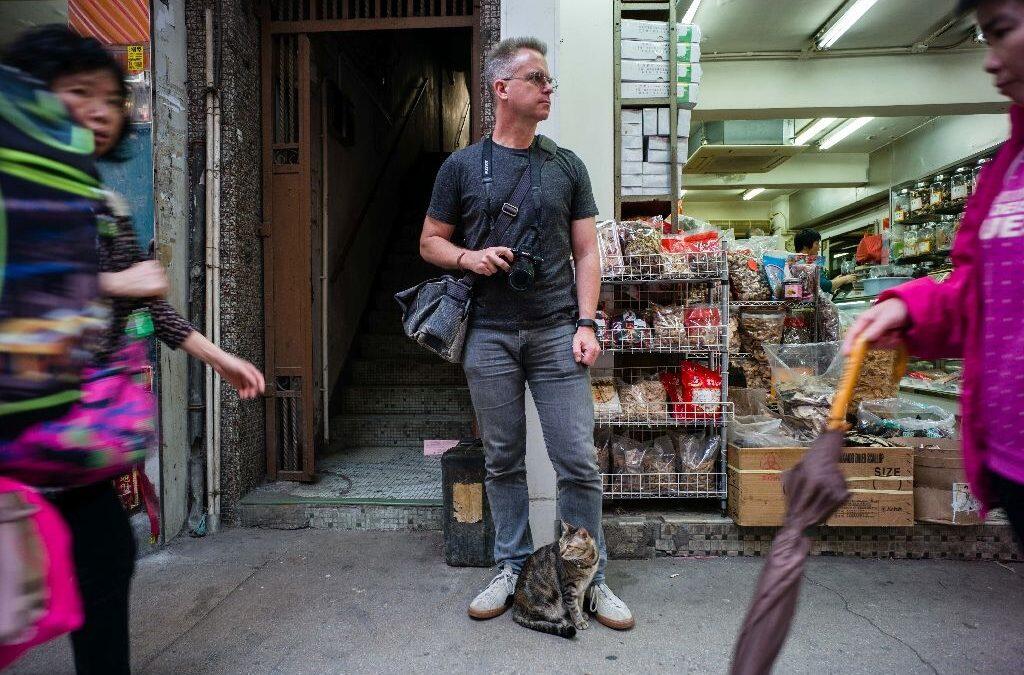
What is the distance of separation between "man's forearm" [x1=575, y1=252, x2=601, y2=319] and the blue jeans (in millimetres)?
102

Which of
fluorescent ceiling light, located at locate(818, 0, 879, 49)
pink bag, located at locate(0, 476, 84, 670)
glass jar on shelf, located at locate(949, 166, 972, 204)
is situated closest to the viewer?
pink bag, located at locate(0, 476, 84, 670)

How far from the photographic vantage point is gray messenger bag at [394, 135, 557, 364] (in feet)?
7.38

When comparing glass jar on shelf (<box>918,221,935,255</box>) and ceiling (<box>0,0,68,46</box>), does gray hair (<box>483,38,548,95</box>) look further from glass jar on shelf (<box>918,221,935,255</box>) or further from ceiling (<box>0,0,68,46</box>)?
glass jar on shelf (<box>918,221,935,255</box>)

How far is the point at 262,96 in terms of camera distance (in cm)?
369

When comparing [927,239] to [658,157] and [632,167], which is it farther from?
[632,167]

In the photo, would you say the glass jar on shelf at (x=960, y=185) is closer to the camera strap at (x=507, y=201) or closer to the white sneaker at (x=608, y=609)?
the camera strap at (x=507, y=201)

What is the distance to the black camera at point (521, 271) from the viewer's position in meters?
2.16

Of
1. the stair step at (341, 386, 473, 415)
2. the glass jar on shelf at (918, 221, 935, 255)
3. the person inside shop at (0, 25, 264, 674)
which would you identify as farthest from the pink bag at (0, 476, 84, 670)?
the glass jar on shelf at (918, 221, 935, 255)

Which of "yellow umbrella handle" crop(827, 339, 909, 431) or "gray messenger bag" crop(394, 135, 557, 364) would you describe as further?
"gray messenger bag" crop(394, 135, 557, 364)

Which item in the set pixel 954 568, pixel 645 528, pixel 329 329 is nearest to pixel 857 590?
pixel 954 568

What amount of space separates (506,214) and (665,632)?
1720mm

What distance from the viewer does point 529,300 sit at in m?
2.28

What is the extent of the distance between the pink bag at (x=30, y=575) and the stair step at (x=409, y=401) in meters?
4.04

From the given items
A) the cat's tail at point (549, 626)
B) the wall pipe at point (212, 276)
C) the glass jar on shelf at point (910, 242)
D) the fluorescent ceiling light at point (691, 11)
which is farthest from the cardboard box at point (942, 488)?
the glass jar on shelf at point (910, 242)
